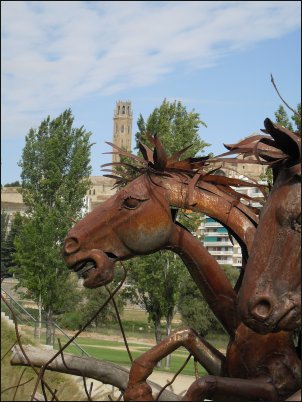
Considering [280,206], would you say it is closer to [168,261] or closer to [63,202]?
[168,261]

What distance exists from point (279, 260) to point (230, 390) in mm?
667

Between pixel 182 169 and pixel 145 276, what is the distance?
16.2 meters

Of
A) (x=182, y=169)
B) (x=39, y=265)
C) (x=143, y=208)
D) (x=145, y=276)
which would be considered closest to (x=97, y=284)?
(x=143, y=208)

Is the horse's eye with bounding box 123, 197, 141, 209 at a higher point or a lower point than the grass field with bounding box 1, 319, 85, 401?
higher

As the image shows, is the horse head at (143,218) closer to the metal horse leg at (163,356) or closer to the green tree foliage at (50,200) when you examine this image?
the metal horse leg at (163,356)

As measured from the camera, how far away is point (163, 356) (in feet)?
8.29

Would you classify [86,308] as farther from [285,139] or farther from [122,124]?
[122,124]

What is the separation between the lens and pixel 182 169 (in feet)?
9.82

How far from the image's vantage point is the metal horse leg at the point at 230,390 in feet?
7.22

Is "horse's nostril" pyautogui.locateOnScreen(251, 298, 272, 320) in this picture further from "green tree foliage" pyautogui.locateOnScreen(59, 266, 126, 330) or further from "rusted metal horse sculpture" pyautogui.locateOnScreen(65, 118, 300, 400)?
"green tree foliage" pyautogui.locateOnScreen(59, 266, 126, 330)

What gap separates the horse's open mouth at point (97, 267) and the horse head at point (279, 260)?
96 cm

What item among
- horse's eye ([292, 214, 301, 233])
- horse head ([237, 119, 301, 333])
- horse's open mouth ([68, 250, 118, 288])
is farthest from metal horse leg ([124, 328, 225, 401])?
horse's eye ([292, 214, 301, 233])

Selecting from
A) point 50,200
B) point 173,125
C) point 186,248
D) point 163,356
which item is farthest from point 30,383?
point 50,200

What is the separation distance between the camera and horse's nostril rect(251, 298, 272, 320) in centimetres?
176
